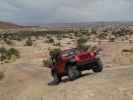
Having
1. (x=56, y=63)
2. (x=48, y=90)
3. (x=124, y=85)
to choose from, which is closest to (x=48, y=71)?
(x=56, y=63)

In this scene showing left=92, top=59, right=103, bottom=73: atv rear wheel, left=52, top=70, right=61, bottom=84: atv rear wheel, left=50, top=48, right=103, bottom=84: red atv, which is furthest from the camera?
left=52, top=70, right=61, bottom=84: atv rear wheel

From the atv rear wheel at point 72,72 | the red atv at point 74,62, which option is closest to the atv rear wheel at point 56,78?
the red atv at point 74,62

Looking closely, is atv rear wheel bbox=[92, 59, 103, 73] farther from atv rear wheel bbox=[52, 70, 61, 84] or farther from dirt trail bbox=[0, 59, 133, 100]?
atv rear wheel bbox=[52, 70, 61, 84]

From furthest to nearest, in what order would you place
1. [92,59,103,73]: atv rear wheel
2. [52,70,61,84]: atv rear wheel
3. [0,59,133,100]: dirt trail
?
1. [52,70,61,84]: atv rear wheel
2. [92,59,103,73]: atv rear wheel
3. [0,59,133,100]: dirt trail

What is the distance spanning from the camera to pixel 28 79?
28.7 m

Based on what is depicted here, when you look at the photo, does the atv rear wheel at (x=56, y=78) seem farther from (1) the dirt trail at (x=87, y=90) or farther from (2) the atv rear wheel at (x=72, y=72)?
(2) the atv rear wheel at (x=72, y=72)

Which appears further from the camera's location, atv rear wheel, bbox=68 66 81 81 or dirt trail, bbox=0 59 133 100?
atv rear wheel, bbox=68 66 81 81

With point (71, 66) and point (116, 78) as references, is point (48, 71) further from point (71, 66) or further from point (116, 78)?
point (116, 78)

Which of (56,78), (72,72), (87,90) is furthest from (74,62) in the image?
(87,90)

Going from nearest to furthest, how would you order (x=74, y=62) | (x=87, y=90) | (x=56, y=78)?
(x=87, y=90) < (x=74, y=62) < (x=56, y=78)

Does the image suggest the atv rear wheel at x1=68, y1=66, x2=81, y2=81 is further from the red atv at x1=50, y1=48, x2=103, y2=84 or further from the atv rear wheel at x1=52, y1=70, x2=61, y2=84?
the atv rear wheel at x1=52, y1=70, x2=61, y2=84

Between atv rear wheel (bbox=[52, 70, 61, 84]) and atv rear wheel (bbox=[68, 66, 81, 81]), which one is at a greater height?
atv rear wheel (bbox=[68, 66, 81, 81])

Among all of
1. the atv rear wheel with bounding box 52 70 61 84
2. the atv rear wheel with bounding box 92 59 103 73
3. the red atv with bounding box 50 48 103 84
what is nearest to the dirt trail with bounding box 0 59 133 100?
the red atv with bounding box 50 48 103 84

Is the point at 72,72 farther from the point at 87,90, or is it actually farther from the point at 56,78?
the point at 87,90
